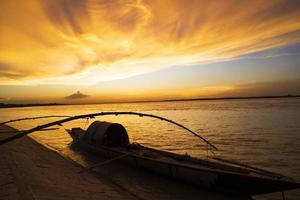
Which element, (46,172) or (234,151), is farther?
(234,151)

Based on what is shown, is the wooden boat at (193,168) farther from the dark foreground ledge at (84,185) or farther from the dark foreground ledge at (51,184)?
the dark foreground ledge at (51,184)

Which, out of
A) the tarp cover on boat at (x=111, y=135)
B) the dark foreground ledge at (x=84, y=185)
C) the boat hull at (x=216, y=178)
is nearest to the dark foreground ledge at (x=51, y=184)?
the dark foreground ledge at (x=84, y=185)

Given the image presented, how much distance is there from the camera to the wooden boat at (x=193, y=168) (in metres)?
8.26

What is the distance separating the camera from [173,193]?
9.79 m

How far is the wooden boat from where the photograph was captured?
826 centimetres

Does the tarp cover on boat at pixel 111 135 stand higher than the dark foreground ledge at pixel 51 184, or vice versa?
the tarp cover on boat at pixel 111 135

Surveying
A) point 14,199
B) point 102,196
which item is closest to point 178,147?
point 102,196

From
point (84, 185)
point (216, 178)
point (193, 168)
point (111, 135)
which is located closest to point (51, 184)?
point (84, 185)

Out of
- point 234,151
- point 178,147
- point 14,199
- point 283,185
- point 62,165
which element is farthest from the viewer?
point 178,147

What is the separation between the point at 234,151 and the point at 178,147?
466 cm

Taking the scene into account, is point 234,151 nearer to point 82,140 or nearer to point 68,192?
point 82,140

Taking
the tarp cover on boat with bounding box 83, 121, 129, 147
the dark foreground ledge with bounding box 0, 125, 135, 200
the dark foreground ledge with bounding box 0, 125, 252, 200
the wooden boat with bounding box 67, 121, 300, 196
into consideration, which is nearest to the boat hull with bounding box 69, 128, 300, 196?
the wooden boat with bounding box 67, 121, 300, 196

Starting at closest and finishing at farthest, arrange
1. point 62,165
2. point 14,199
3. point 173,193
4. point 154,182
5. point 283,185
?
1. point 14,199
2. point 283,185
3. point 173,193
4. point 154,182
5. point 62,165

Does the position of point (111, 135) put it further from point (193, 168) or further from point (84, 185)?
point (193, 168)
